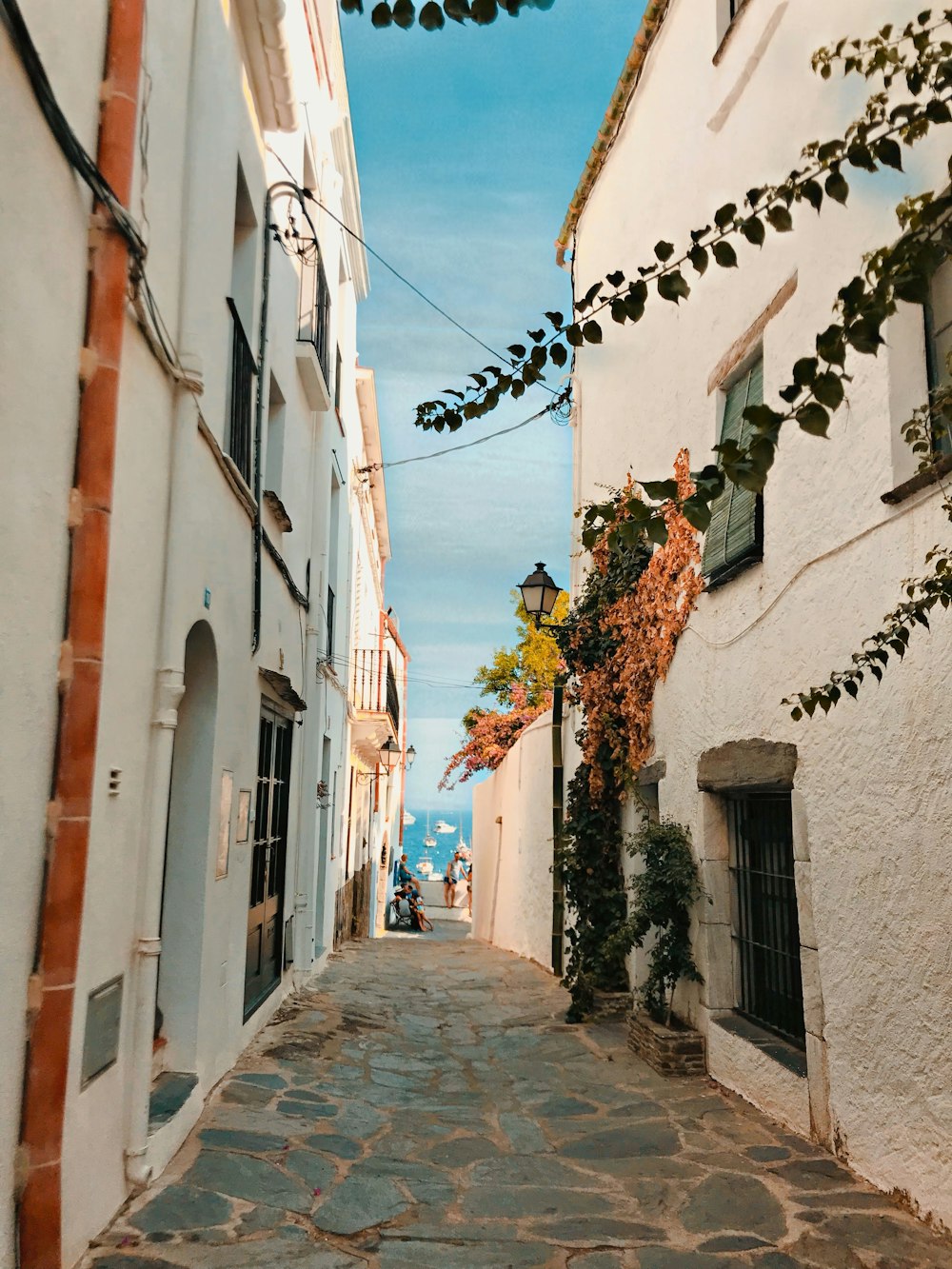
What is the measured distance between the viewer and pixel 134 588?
3938 mm

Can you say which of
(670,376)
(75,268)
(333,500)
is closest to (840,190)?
(75,268)

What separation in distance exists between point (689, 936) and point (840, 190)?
18.1ft

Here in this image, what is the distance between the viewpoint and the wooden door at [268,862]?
7.25 meters

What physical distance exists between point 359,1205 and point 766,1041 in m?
2.55

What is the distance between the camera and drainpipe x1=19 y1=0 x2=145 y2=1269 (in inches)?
118

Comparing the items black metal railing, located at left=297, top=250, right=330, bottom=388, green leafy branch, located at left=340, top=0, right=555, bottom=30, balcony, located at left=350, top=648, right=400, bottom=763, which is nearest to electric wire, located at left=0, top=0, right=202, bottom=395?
green leafy branch, located at left=340, top=0, right=555, bottom=30

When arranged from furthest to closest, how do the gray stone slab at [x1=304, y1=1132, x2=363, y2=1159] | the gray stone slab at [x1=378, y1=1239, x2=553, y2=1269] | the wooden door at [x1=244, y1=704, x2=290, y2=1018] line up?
the wooden door at [x1=244, y1=704, x2=290, y2=1018] < the gray stone slab at [x1=304, y1=1132, x2=363, y2=1159] < the gray stone slab at [x1=378, y1=1239, x2=553, y2=1269]

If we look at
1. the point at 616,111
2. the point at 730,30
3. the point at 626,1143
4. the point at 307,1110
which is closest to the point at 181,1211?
the point at 307,1110

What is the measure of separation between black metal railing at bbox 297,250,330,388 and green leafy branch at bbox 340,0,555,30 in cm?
677

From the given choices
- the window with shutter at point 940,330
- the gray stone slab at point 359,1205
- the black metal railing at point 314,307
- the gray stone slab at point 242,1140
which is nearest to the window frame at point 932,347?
the window with shutter at point 940,330

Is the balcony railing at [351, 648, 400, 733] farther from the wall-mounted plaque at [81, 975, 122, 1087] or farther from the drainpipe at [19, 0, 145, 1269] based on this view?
the drainpipe at [19, 0, 145, 1269]

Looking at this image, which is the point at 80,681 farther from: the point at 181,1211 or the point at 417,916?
the point at 417,916

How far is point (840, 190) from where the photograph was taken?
85.1 inches

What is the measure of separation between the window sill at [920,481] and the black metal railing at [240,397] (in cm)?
345
